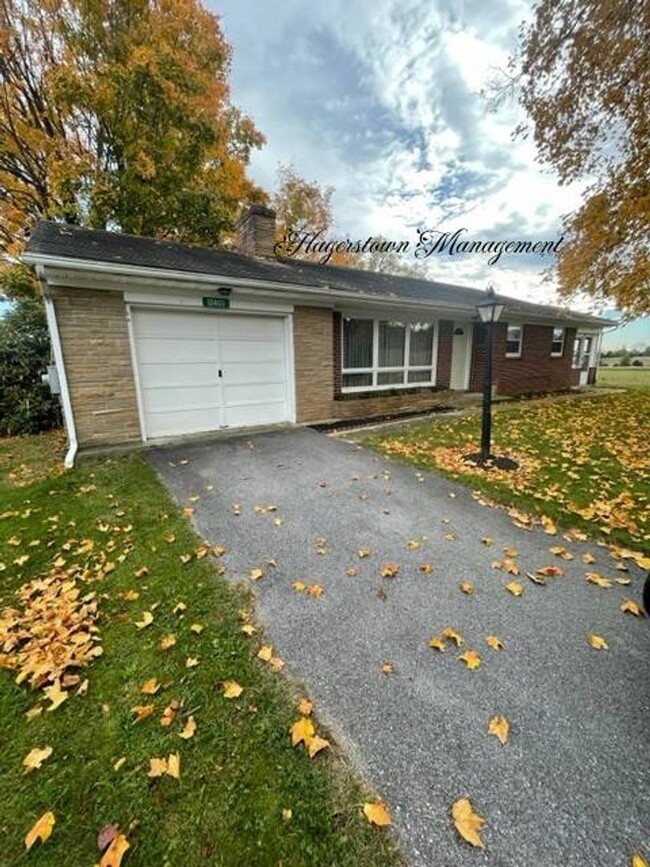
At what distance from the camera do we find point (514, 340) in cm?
1375

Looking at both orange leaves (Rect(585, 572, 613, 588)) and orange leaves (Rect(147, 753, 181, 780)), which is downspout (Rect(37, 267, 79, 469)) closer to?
orange leaves (Rect(147, 753, 181, 780))

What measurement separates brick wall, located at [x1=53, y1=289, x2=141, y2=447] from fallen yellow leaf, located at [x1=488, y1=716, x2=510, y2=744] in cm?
649

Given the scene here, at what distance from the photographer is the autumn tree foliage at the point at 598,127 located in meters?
7.21

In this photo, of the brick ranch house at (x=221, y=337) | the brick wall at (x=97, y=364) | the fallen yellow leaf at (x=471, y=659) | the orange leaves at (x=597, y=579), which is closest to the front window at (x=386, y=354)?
the brick ranch house at (x=221, y=337)

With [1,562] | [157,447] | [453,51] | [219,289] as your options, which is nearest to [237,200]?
[453,51]

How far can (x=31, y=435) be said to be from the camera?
28.1ft

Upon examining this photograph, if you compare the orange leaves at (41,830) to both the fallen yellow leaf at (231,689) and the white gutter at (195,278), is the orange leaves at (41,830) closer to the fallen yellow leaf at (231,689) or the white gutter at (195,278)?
the fallen yellow leaf at (231,689)

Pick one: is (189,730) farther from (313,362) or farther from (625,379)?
(625,379)

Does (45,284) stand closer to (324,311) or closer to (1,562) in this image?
(1,562)

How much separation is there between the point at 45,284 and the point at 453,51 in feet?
Result: 29.9

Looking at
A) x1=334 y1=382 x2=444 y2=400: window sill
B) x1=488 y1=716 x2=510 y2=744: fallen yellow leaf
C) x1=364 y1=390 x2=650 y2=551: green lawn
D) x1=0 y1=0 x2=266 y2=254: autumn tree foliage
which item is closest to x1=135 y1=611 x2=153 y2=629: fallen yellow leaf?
x1=488 y1=716 x2=510 y2=744: fallen yellow leaf

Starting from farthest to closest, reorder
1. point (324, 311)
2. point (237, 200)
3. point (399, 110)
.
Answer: point (237, 200)
point (399, 110)
point (324, 311)

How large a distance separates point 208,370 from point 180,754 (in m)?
6.31

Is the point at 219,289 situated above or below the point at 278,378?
above
